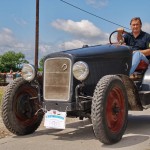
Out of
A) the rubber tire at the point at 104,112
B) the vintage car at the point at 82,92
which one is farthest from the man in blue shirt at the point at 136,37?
the rubber tire at the point at 104,112

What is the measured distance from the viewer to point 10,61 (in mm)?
113750

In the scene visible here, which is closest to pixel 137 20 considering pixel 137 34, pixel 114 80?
pixel 137 34

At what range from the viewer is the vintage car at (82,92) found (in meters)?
5.64

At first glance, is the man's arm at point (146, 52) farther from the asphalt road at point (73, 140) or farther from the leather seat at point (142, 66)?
the asphalt road at point (73, 140)

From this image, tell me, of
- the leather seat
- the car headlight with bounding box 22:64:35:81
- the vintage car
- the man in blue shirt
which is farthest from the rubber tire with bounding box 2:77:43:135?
the man in blue shirt

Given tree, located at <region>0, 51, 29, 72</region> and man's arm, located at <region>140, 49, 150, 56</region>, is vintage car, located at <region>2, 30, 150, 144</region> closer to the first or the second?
man's arm, located at <region>140, 49, 150, 56</region>

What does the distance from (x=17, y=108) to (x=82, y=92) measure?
3.92ft

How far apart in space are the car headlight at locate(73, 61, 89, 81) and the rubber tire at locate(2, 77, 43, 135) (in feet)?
3.81

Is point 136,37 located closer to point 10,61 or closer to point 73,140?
point 73,140

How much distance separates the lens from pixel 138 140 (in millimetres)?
6090

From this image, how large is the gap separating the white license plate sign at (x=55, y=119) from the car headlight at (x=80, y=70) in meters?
0.60

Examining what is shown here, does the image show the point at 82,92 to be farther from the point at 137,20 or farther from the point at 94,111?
the point at 137,20

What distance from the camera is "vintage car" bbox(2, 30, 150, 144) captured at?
5.64 m

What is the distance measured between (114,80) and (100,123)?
75 cm
